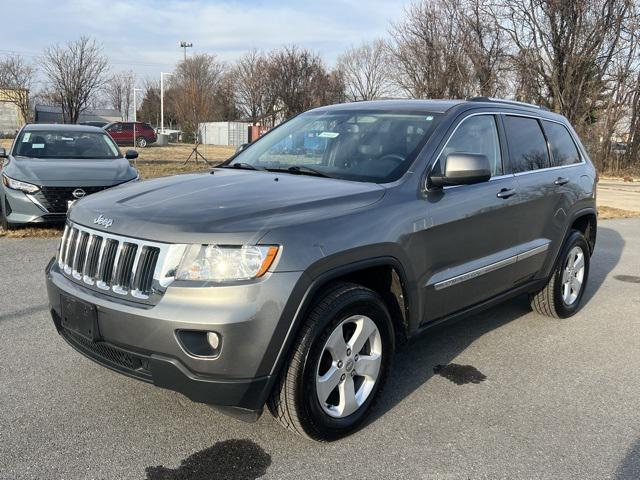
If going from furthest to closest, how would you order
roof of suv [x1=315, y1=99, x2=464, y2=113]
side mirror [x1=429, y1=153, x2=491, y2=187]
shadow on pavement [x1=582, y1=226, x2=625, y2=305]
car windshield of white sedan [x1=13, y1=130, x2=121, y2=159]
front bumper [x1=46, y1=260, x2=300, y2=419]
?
car windshield of white sedan [x1=13, y1=130, x2=121, y2=159] < shadow on pavement [x1=582, y1=226, x2=625, y2=305] < roof of suv [x1=315, y1=99, x2=464, y2=113] < side mirror [x1=429, y1=153, x2=491, y2=187] < front bumper [x1=46, y1=260, x2=300, y2=419]

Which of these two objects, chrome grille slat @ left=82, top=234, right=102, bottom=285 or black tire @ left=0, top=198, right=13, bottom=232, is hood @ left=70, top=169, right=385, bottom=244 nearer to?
chrome grille slat @ left=82, top=234, right=102, bottom=285

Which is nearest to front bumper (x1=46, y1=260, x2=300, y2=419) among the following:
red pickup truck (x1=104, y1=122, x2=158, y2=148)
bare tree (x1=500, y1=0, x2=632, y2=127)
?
bare tree (x1=500, y1=0, x2=632, y2=127)

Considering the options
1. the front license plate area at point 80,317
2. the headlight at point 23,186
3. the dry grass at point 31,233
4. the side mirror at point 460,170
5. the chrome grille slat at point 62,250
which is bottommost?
the dry grass at point 31,233

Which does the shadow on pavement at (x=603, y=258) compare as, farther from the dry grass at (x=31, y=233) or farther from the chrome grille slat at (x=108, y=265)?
the dry grass at (x=31, y=233)

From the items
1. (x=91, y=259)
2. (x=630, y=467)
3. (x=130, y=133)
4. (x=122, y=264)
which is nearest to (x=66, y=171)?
Result: (x=91, y=259)

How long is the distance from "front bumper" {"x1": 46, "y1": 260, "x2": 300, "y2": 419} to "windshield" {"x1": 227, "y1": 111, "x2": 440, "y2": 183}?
4.08 ft

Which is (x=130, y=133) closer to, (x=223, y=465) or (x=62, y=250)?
(x=62, y=250)

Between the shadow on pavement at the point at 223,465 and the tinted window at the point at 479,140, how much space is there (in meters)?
2.17

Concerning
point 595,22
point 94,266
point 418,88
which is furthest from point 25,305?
point 418,88

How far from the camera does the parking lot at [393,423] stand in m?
2.87

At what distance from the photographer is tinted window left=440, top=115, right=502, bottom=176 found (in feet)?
12.9

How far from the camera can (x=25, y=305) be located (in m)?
5.14

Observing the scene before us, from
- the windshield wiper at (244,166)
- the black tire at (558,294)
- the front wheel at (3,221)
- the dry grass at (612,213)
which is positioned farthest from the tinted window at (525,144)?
the dry grass at (612,213)

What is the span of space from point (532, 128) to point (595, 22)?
24488mm
